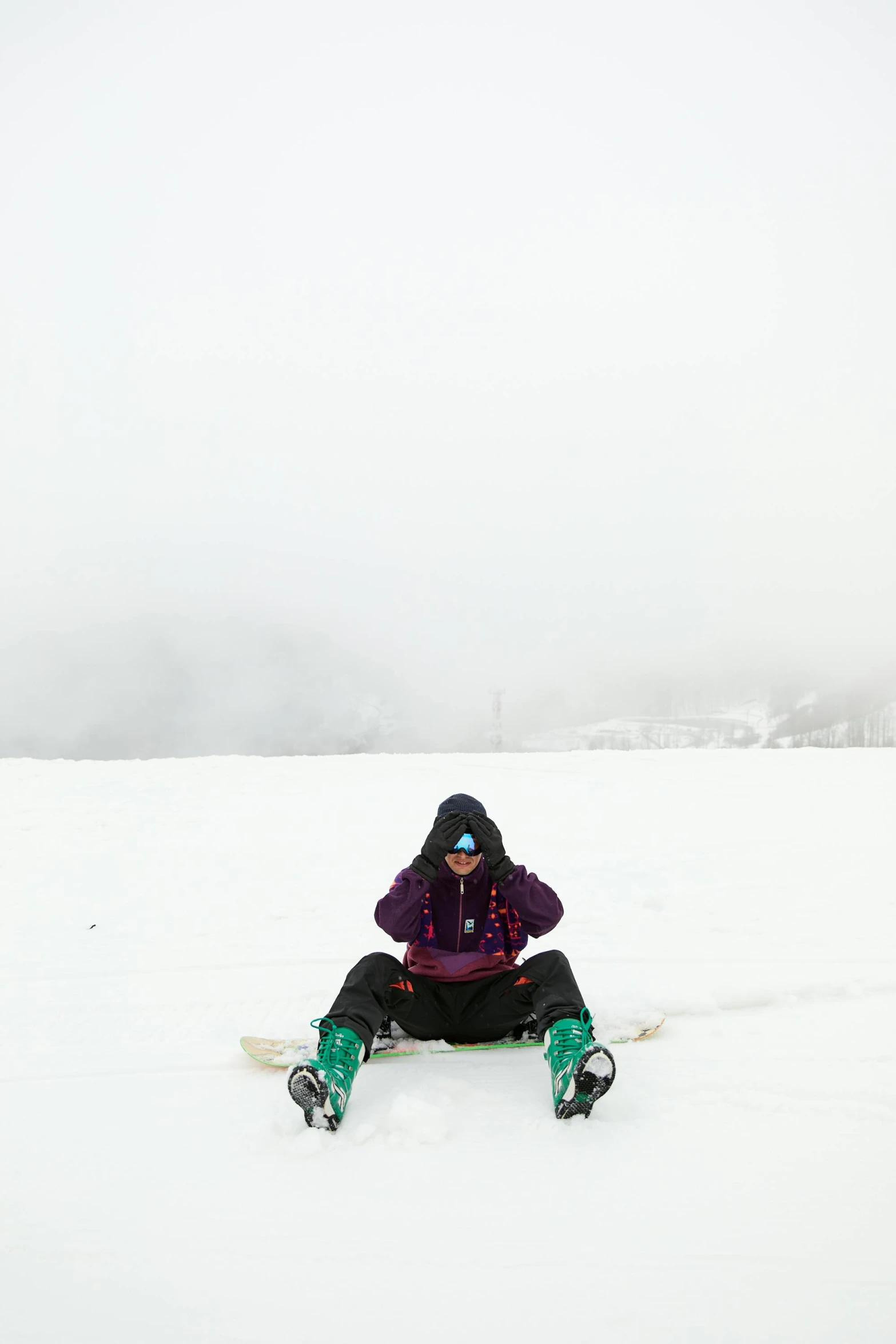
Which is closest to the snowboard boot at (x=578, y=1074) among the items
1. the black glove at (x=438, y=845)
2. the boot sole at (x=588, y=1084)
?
the boot sole at (x=588, y=1084)

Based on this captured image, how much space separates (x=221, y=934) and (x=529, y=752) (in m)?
8.03

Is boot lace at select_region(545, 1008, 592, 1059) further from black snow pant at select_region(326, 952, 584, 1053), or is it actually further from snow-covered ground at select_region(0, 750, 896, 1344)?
snow-covered ground at select_region(0, 750, 896, 1344)

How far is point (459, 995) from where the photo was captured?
358cm

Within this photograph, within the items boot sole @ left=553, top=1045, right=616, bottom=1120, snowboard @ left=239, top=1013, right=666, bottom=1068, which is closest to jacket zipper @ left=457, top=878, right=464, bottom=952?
snowboard @ left=239, top=1013, right=666, bottom=1068

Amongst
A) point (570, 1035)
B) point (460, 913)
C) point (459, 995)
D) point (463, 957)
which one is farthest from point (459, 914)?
point (570, 1035)

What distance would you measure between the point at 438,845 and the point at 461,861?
0.16 m

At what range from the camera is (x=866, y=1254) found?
86.6 inches

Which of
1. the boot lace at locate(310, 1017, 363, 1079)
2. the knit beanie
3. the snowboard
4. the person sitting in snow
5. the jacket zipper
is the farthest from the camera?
the knit beanie

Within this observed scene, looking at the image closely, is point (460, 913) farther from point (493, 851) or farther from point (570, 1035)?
point (570, 1035)

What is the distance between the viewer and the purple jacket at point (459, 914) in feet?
11.5

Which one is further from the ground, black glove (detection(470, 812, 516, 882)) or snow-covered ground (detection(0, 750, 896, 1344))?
black glove (detection(470, 812, 516, 882))

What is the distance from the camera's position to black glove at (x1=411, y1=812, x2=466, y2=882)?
3510 millimetres

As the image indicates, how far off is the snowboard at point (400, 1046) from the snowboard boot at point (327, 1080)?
0.47 m

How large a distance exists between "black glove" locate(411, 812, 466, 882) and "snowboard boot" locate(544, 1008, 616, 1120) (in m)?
0.96
